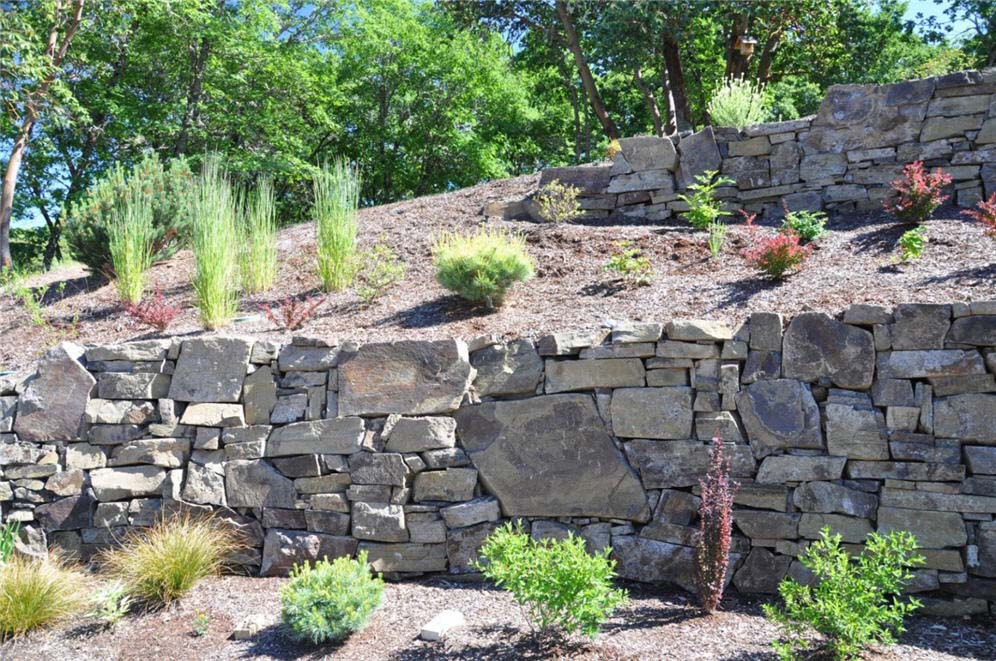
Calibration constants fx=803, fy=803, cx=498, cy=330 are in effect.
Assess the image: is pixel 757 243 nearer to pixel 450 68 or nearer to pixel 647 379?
pixel 647 379

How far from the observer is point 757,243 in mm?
5746

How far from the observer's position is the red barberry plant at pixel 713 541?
3.84 m

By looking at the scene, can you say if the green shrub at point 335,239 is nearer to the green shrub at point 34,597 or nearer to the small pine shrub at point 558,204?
the small pine shrub at point 558,204

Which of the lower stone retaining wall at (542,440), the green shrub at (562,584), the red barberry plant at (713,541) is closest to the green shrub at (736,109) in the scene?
the lower stone retaining wall at (542,440)

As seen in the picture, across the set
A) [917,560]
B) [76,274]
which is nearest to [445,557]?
[917,560]

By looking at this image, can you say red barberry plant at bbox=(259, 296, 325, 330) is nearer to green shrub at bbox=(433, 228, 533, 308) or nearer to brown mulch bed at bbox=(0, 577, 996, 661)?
green shrub at bbox=(433, 228, 533, 308)

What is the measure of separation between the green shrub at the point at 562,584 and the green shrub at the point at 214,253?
3.30 meters

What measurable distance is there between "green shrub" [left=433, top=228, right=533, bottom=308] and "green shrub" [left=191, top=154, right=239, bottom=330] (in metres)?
1.66

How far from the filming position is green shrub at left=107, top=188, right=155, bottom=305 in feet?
21.7

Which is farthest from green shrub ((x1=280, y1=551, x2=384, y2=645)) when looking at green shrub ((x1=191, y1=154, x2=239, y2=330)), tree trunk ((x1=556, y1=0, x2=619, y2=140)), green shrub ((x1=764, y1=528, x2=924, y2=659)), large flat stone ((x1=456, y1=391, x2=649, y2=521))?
tree trunk ((x1=556, y1=0, x2=619, y2=140))

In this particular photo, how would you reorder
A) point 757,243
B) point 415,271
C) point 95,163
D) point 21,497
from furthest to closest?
point 95,163 < point 415,271 < point 757,243 < point 21,497

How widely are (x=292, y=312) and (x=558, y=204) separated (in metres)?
2.78

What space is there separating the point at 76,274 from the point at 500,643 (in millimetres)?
6999

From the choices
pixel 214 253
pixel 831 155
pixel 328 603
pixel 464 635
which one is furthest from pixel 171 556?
pixel 831 155
